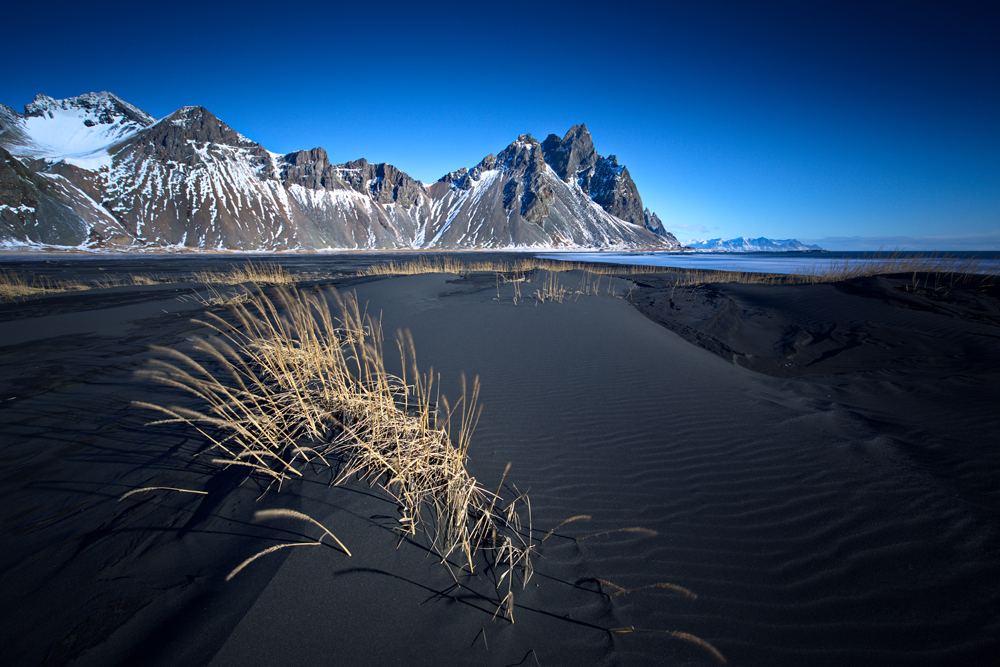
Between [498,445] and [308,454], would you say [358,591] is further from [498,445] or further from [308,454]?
[498,445]

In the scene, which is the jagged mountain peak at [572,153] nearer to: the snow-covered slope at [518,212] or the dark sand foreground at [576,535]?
the snow-covered slope at [518,212]

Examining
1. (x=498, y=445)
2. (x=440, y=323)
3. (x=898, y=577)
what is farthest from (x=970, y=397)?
(x=440, y=323)

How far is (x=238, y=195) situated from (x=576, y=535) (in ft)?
355

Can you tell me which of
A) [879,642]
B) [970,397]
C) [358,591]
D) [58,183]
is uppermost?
[58,183]

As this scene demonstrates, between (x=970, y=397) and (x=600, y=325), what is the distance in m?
4.98

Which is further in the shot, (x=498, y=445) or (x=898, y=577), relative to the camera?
(x=498, y=445)

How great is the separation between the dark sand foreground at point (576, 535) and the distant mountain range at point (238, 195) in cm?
8211

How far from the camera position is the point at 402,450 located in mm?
2420

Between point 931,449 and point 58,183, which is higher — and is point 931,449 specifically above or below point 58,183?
below

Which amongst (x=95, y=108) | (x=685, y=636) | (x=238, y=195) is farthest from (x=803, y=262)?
(x=95, y=108)

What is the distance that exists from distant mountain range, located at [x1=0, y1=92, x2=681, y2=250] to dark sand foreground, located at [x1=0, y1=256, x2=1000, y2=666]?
269 ft

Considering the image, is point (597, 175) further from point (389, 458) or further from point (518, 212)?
point (389, 458)

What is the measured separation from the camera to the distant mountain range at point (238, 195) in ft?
204

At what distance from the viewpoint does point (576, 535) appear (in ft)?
7.21
